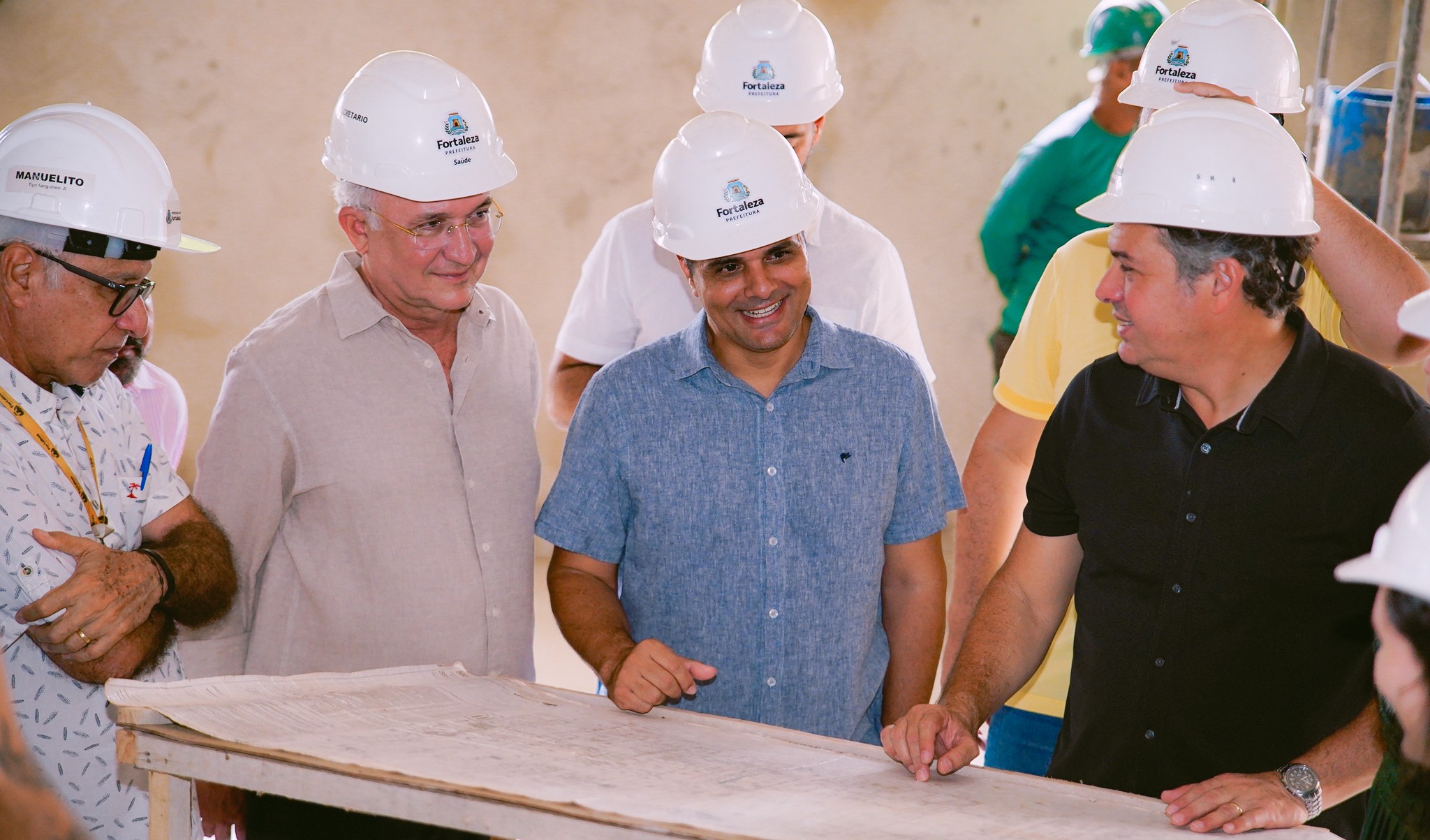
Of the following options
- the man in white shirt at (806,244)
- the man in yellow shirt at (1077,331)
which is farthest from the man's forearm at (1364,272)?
the man in white shirt at (806,244)

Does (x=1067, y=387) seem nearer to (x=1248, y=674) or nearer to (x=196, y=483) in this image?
(x=1248, y=674)

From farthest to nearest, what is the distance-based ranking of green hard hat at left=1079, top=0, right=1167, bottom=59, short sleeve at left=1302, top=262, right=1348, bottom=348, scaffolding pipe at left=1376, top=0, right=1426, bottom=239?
green hard hat at left=1079, top=0, right=1167, bottom=59 → scaffolding pipe at left=1376, top=0, right=1426, bottom=239 → short sleeve at left=1302, top=262, right=1348, bottom=348

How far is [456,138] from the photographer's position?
2645 mm

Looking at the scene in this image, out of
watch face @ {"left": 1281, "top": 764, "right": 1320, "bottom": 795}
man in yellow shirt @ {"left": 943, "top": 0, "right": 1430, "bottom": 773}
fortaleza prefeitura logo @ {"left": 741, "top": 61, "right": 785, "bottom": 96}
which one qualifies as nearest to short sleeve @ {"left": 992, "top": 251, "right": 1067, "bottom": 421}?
man in yellow shirt @ {"left": 943, "top": 0, "right": 1430, "bottom": 773}

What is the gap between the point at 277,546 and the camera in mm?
2588

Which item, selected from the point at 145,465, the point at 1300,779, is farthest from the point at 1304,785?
the point at 145,465

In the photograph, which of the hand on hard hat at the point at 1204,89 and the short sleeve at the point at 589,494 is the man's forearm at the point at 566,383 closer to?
the short sleeve at the point at 589,494

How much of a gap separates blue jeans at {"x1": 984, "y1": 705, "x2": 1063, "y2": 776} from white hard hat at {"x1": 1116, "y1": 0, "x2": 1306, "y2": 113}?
1.42m

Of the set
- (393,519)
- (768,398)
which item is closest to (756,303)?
(768,398)

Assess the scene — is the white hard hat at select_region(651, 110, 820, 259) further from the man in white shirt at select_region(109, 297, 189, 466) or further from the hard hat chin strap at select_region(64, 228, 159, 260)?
the man in white shirt at select_region(109, 297, 189, 466)

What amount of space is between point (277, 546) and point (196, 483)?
0.68 ft

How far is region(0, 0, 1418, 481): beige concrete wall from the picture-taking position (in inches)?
237

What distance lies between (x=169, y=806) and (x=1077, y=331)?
204 centimetres

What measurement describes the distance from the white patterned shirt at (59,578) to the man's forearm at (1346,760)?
76.1 inches
